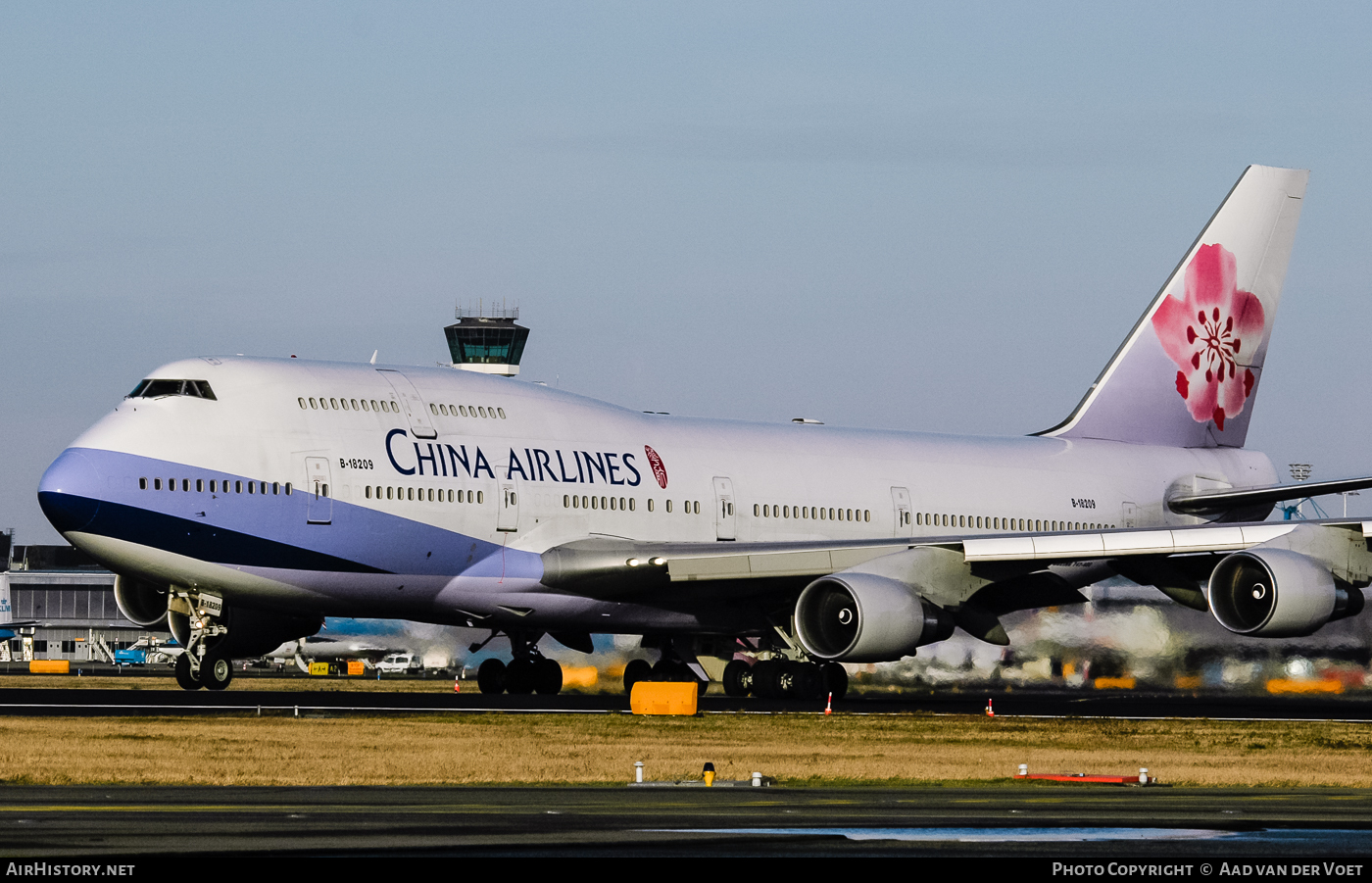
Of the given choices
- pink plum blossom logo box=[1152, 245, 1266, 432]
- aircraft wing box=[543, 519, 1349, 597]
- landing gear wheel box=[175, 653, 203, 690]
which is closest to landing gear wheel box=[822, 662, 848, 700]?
aircraft wing box=[543, 519, 1349, 597]

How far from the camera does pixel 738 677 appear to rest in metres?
34.5

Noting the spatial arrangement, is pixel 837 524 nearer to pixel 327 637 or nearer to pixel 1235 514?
pixel 1235 514

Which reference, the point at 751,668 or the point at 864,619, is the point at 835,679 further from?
the point at 864,619

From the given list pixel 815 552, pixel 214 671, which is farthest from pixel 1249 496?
pixel 214 671

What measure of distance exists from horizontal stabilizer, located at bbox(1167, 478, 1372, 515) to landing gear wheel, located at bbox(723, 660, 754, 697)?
10700 millimetres

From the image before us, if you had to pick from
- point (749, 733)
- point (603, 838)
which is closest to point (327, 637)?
point (749, 733)

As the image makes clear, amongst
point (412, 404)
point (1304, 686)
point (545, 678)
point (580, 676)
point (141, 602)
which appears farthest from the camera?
point (580, 676)

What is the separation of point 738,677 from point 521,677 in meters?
3.80

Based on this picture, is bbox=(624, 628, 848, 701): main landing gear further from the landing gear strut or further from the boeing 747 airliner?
the landing gear strut

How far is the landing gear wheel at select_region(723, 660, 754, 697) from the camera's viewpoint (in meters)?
34.4

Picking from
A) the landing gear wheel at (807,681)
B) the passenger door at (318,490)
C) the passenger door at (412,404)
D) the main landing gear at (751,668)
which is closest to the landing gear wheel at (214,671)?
the passenger door at (318,490)

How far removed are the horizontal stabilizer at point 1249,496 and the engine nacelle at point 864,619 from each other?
911 centimetres

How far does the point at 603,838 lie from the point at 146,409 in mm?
19680

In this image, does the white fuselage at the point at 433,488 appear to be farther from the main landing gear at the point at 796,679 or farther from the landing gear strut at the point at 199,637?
the main landing gear at the point at 796,679
